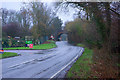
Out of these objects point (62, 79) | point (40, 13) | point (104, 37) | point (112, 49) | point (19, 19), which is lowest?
point (62, 79)

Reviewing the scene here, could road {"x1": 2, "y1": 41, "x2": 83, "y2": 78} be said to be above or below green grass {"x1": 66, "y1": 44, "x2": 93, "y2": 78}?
below

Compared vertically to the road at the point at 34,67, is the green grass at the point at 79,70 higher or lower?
higher

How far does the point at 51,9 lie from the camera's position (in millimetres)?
9539

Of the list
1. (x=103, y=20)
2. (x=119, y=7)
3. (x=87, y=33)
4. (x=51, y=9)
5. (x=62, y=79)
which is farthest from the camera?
(x=87, y=33)

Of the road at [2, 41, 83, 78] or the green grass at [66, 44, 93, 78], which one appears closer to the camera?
the green grass at [66, 44, 93, 78]

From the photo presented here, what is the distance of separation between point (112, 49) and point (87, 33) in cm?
833

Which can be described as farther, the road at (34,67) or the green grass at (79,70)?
the road at (34,67)

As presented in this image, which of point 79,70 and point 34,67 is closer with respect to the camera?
point 79,70

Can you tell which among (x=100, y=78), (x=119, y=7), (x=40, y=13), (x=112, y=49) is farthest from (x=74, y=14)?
(x=112, y=49)

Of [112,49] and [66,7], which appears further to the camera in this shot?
[112,49]

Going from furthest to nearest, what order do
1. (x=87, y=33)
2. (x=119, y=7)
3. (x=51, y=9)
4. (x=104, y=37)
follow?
(x=87, y=33)
(x=104, y=37)
(x=51, y=9)
(x=119, y=7)

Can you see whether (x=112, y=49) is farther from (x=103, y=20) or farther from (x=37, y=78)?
(x=37, y=78)

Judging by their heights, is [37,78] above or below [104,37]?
below

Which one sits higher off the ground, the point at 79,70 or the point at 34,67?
the point at 79,70
